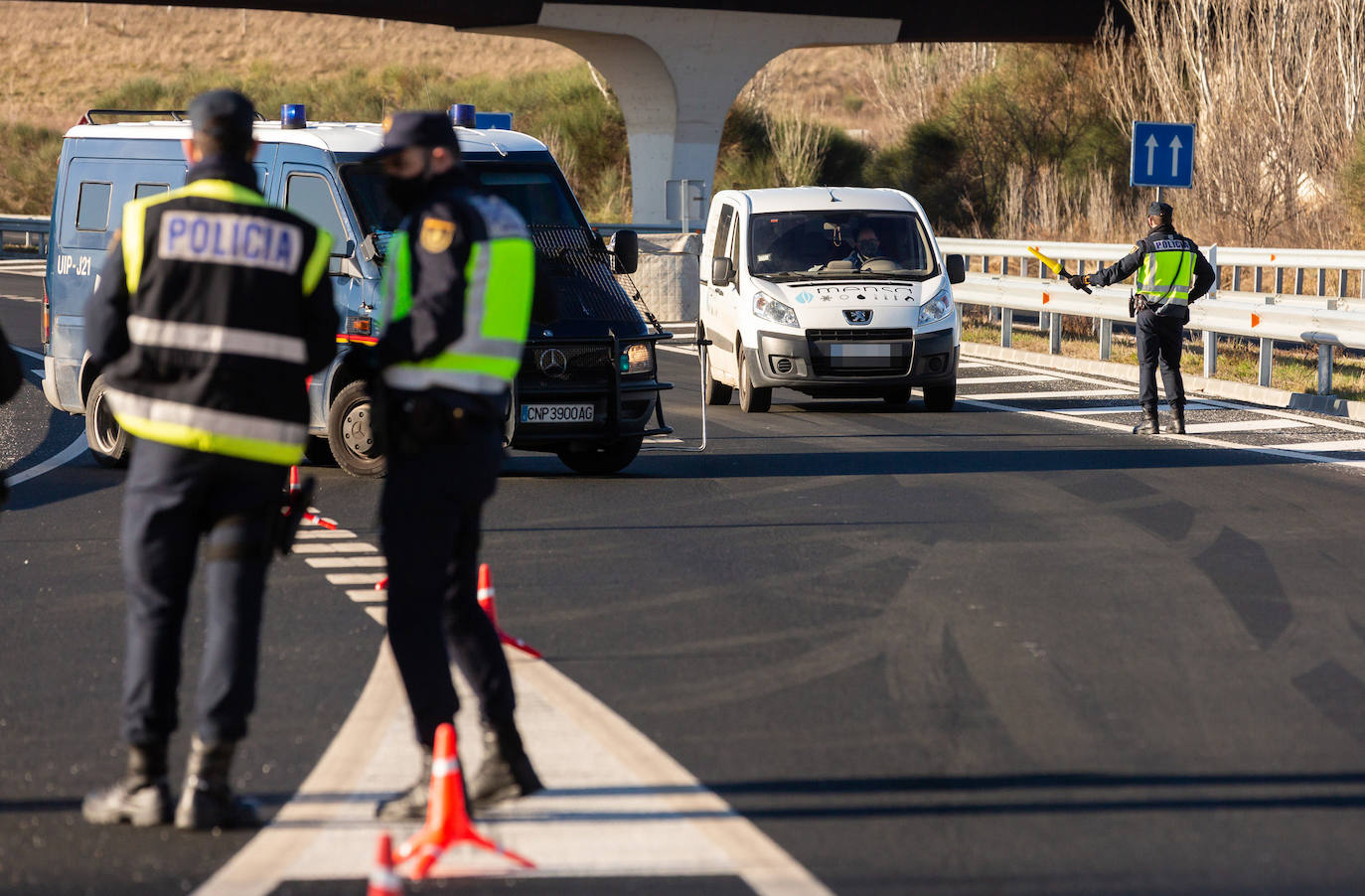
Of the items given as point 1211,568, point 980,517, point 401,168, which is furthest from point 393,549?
point 980,517

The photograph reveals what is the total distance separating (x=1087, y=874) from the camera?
4570 mm

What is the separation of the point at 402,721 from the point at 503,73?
307 feet

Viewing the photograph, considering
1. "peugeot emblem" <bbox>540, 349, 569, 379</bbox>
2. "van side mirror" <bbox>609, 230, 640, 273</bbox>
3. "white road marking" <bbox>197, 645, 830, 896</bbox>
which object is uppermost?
"van side mirror" <bbox>609, 230, 640, 273</bbox>

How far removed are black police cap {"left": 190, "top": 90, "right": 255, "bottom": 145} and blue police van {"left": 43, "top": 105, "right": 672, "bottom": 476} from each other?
631cm

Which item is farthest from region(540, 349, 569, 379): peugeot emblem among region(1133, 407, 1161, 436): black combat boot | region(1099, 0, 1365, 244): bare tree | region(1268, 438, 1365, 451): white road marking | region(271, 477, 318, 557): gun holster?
region(1099, 0, 1365, 244): bare tree

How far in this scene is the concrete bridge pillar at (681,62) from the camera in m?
39.1

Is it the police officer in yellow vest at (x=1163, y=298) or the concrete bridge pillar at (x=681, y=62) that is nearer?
the police officer in yellow vest at (x=1163, y=298)

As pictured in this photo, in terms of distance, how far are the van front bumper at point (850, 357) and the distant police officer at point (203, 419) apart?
1080 centimetres

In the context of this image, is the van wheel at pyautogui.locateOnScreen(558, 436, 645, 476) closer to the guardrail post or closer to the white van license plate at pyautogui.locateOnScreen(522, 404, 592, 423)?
the white van license plate at pyautogui.locateOnScreen(522, 404, 592, 423)

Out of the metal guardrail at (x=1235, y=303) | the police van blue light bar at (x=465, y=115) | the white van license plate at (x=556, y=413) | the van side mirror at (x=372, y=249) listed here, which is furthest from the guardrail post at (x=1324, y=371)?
the van side mirror at (x=372, y=249)

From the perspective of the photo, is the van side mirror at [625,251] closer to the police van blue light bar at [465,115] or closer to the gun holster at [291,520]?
the police van blue light bar at [465,115]

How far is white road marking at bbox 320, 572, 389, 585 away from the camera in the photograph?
853 centimetres

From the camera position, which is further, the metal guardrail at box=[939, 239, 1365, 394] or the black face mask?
the metal guardrail at box=[939, 239, 1365, 394]

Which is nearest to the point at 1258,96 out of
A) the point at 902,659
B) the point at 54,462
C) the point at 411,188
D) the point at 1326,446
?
the point at 1326,446
